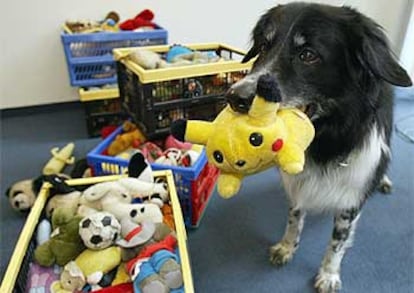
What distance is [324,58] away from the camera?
0.89m

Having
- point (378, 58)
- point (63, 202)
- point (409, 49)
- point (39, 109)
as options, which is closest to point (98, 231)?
point (63, 202)

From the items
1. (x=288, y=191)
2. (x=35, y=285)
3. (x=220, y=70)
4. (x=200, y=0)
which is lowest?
(x=35, y=285)

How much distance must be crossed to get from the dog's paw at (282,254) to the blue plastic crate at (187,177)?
35 centimetres

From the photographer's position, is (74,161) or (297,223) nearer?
(297,223)

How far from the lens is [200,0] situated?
106 inches

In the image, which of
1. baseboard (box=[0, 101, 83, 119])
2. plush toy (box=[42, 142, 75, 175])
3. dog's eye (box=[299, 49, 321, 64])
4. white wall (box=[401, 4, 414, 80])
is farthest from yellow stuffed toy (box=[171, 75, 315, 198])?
white wall (box=[401, 4, 414, 80])

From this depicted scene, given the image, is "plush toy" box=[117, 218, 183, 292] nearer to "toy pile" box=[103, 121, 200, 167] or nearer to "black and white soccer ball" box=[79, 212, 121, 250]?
"black and white soccer ball" box=[79, 212, 121, 250]

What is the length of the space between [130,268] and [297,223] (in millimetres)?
634

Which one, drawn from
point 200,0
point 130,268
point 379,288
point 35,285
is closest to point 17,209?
point 35,285

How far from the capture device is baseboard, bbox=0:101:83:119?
2.56 meters

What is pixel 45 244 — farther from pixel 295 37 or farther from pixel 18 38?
pixel 18 38

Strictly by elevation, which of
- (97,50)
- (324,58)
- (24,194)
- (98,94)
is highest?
(324,58)

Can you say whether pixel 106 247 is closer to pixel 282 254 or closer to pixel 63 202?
pixel 63 202

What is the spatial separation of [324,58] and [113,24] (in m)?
1.80
